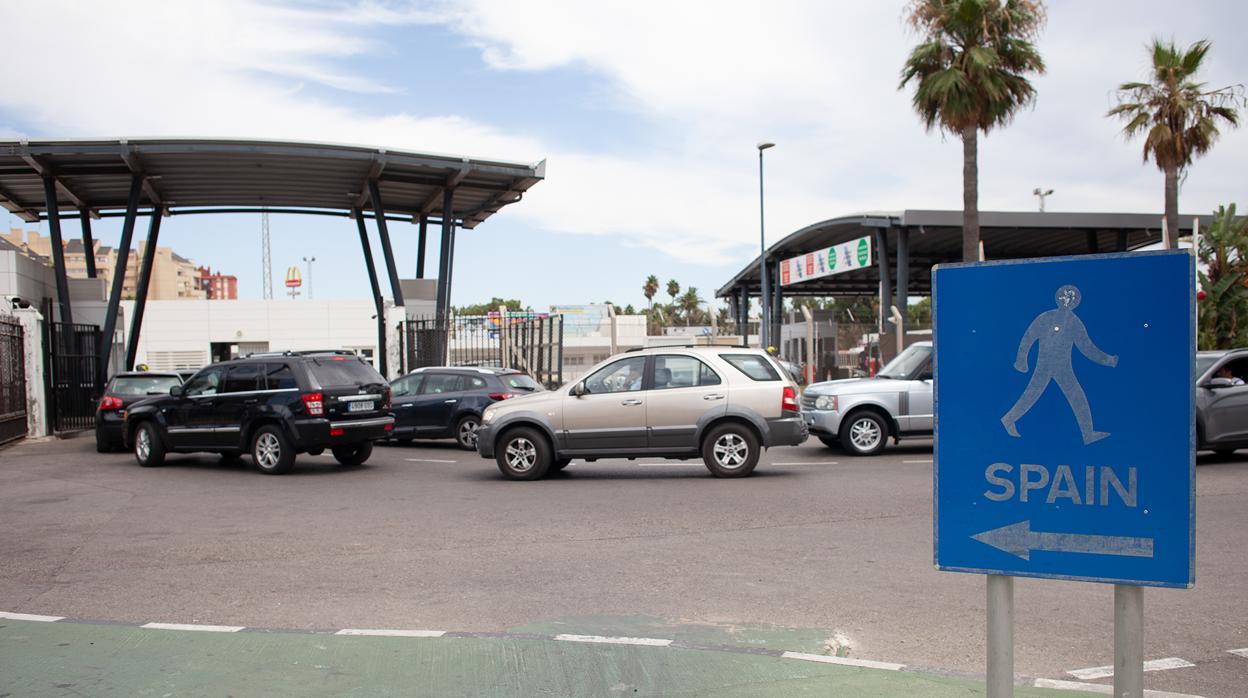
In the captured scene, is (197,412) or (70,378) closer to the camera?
(197,412)

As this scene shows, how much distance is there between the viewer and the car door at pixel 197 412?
50.3 feet

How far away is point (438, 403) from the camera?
1831 centimetres

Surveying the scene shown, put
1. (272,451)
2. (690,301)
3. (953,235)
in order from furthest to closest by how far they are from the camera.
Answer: (690,301) → (953,235) → (272,451)

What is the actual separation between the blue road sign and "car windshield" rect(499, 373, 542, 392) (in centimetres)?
1507

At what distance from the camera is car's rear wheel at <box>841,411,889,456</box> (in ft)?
52.0

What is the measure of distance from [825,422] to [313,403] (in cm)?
767

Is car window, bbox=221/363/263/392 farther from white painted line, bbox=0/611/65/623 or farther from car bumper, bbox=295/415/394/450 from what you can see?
white painted line, bbox=0/611/65/623

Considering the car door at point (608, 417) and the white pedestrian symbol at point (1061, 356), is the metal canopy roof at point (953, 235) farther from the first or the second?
the white pedestrian symbol at point (1061, 356)

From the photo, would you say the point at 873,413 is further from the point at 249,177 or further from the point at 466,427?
the point at 249,177

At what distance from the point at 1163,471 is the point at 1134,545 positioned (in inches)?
9.8

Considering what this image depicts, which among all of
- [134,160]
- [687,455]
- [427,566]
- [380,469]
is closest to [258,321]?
[134,160]

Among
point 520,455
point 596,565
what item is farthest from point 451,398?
point 596,565

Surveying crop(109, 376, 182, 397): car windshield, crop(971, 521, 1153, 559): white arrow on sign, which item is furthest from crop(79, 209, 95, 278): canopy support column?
crop(971, 521, 1153, 559): white arrow on sign

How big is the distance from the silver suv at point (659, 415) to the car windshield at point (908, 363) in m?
3.75
